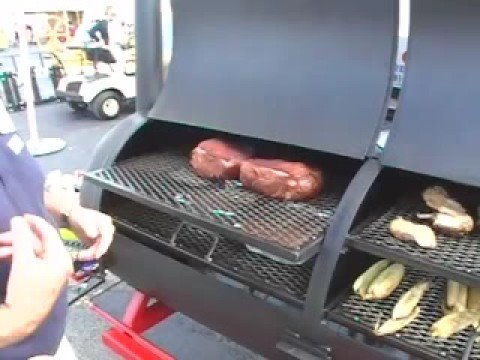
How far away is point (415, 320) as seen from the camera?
101 cm

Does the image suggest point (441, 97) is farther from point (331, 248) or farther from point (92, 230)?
point (92, 230)

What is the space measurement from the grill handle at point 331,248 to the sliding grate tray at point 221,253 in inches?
2.1

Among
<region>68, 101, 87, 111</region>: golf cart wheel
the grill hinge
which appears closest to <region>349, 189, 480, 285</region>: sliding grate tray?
the grill hinge

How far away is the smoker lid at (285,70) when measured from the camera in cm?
109

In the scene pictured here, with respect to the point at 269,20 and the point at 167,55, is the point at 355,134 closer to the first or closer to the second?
the point at 269,20

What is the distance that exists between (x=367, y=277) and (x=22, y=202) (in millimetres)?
680

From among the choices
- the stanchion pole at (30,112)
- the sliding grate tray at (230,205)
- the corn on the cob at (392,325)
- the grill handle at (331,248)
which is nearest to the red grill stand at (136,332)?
the sliding grate tray at (230,205)

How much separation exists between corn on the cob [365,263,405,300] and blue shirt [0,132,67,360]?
0.59 metres

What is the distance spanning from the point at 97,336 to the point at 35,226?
1.49 meters

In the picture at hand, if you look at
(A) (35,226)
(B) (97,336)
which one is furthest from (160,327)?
(A) (35,226)

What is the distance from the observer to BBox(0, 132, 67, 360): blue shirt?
2.56 feet

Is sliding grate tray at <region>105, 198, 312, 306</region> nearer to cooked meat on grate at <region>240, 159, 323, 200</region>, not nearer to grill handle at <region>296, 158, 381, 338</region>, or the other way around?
grill handle at <region>296, 158, 381, 338</region>

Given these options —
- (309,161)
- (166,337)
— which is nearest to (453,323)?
(309,161)

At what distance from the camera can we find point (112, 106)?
492 cm
